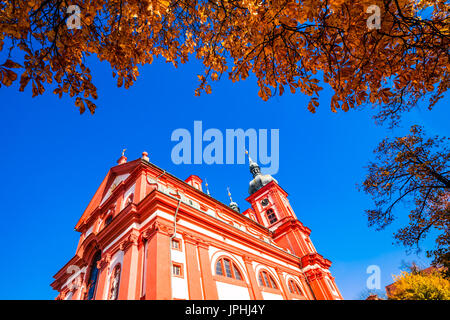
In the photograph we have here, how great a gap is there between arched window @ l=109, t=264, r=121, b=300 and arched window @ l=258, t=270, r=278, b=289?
865cm

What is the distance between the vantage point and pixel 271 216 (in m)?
29.7

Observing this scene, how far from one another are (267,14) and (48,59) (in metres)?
3.34

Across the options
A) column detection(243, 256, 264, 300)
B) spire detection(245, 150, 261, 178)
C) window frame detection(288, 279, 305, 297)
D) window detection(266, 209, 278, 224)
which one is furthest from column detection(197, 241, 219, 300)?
spire detection(245, 150, 261, 178)

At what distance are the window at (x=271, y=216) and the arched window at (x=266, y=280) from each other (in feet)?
47.3

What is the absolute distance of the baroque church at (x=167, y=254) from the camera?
29.8ft

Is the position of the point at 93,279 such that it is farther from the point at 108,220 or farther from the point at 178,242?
the point at 178,242

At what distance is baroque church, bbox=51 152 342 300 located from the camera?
9086 millimetres

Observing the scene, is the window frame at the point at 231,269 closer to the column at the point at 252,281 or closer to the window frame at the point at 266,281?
the column at the point at 252,281

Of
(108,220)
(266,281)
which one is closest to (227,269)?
(266,281)

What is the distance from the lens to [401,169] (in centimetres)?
848

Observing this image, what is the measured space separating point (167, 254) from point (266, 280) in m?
8.72
